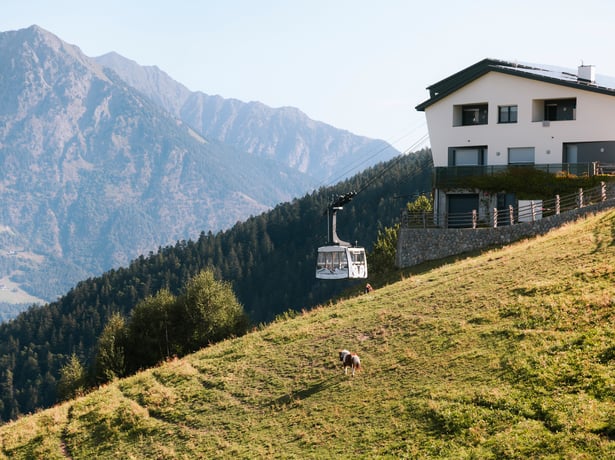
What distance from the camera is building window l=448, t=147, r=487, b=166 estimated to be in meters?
64.6

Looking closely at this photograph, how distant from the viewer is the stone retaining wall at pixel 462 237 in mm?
50375

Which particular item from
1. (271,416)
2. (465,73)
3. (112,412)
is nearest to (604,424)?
(271,416)

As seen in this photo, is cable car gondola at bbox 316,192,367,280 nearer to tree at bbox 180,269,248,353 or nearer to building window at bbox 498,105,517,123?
building window at bbox 498,105,517,123

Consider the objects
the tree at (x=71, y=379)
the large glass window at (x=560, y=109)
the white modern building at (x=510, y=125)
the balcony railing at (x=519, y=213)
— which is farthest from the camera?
the tree at (x=71, y=379)

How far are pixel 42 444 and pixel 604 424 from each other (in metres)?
25.0

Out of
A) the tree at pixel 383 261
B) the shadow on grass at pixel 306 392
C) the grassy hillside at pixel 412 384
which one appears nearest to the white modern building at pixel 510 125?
the tree at pixel 383 261

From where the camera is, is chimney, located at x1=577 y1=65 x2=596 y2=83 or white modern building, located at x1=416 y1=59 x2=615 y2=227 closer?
white modern building, located at x1=416 y1=59 x2=615 y2=227

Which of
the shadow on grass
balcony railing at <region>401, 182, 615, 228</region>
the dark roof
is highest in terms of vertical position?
the dark roof

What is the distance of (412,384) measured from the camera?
28578mm

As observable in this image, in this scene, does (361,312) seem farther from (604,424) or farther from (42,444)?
(604,424)

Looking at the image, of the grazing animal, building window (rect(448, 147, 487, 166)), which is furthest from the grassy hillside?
building window (rect(448, 147, 487, 166))

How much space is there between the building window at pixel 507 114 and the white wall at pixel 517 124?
0.43 m

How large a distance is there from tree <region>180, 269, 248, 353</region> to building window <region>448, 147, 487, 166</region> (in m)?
24.9

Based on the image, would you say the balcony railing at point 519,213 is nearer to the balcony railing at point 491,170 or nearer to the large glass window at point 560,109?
the balcony railing at point 491,170
